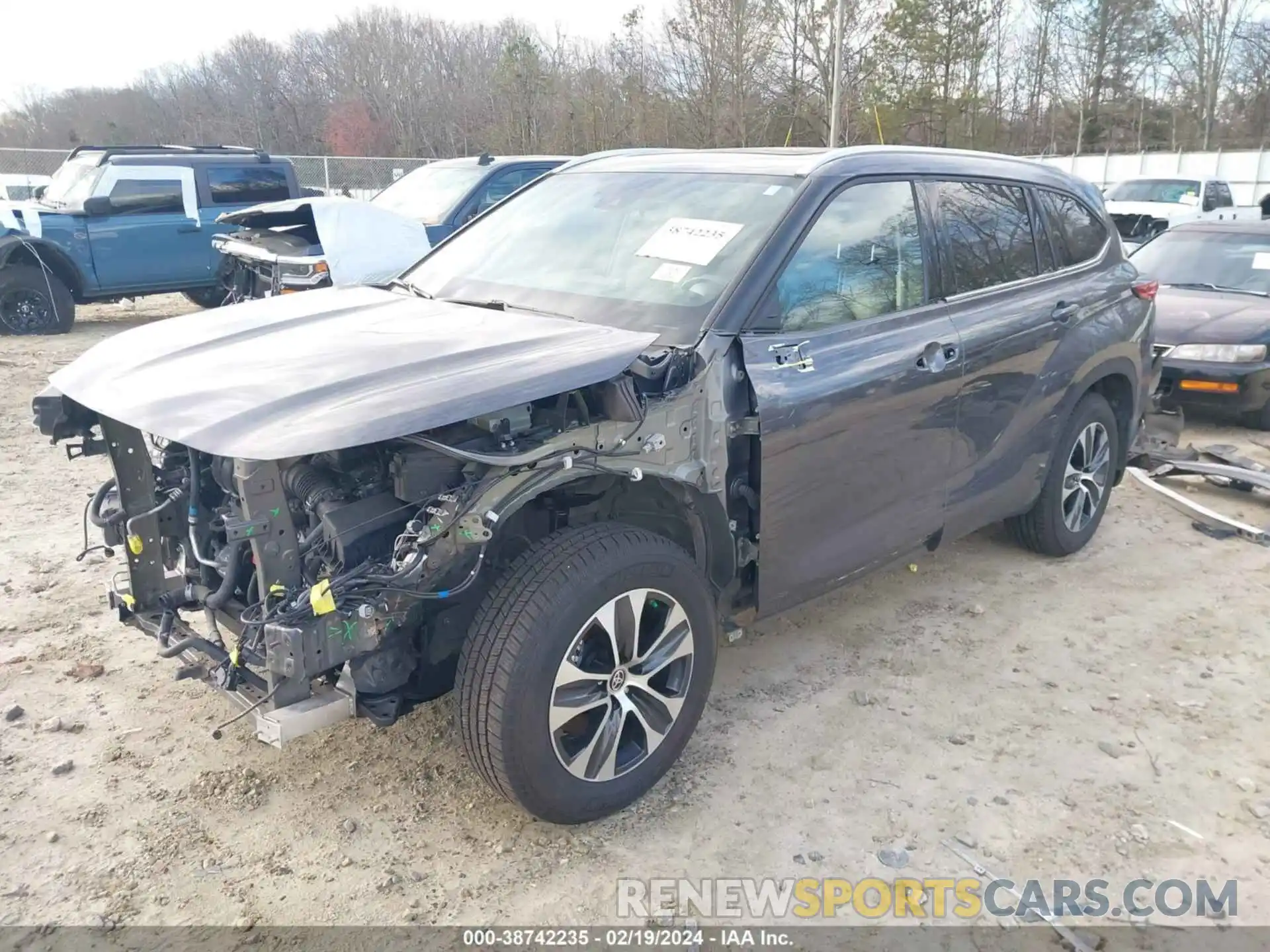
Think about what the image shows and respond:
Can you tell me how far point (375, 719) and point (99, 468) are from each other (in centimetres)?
468

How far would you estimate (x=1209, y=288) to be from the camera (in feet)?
26.9

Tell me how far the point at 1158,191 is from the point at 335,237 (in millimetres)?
16513

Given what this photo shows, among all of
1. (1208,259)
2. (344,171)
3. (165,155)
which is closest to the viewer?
(1208,259)

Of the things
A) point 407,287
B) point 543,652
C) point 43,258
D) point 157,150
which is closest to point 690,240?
point 407,287

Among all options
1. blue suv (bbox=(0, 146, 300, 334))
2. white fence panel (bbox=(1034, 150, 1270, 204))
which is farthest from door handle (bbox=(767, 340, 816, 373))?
white fence panel (bbox=(1034, 150, 1270, 204))

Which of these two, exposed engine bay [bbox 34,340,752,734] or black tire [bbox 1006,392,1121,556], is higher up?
exposed engine bay [bbox 34,340,752,734]

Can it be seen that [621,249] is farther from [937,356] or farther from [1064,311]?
[1064,311]

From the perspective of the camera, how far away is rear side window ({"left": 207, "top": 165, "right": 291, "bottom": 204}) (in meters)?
11.6

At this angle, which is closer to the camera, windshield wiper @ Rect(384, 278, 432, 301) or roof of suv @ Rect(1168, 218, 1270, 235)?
windshield wiper @ Rect(384, 278, 432, 301)

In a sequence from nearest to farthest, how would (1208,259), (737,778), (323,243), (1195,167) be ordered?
(737,778), (323,243), (1208,259), (1195,167)

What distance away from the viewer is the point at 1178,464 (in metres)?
6.12

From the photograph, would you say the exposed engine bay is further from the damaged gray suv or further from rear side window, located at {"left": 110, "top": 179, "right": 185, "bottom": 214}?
rear side window, located at {"left": 110, "top": 179, "right": 185, "bottom": 214}

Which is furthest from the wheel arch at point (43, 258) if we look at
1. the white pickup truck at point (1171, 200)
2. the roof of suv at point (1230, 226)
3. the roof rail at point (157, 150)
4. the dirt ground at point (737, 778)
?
the white pickup truck at point (1171, 200)

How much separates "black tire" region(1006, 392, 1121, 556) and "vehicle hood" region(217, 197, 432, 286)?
5.22 meters
